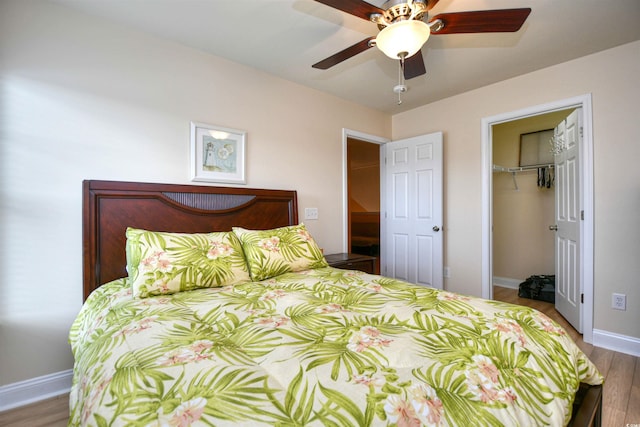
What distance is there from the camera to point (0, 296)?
1693 mm

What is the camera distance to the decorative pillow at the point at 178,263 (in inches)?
60.8

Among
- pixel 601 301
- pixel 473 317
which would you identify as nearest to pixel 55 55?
pixel 473 317

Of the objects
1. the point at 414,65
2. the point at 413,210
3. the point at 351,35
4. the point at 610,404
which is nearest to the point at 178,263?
the point at 414,65

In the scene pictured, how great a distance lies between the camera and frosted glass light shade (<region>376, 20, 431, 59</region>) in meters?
1.46

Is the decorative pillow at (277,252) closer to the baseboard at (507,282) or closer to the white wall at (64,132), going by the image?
the white wall at (64,132)

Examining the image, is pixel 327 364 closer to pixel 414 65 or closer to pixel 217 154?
pixel 414 65

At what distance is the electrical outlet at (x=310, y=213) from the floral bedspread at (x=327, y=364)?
5.70ft

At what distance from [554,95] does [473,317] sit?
2.72 metres

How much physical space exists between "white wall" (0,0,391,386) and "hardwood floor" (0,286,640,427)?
20cm

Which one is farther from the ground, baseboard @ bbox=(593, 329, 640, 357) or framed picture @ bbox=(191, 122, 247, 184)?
framed picture @ bbox=(191, 122, 247, 184)

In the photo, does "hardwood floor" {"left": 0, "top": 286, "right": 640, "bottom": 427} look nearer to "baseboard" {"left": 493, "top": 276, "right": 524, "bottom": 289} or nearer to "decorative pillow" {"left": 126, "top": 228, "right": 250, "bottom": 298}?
"decorative pillow" {"left": 126, "top": 228, "right": 250, "bottom": 298}

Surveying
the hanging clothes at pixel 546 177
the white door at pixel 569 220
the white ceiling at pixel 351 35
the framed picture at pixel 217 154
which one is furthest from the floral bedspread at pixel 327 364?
the hanging clothes at pixel 546 177

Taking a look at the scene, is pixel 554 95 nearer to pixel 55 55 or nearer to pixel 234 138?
pixel 234 138

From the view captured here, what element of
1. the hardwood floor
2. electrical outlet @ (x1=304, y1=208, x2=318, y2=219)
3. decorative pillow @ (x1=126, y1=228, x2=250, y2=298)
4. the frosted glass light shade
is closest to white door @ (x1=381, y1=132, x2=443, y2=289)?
electrical outlet @ (x1=304, y1=208, x2=318, y2=219)
